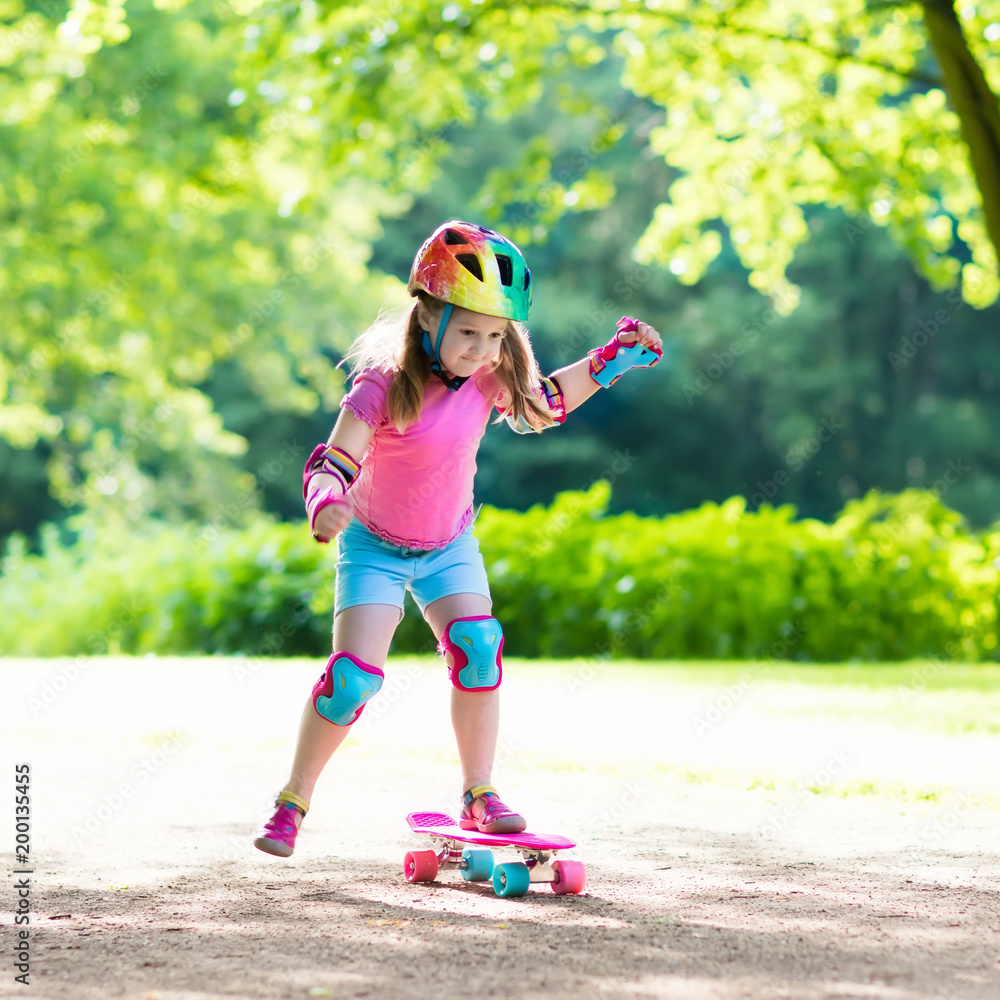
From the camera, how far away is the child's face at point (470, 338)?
3611mm

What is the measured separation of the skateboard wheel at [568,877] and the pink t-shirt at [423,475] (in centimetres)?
98

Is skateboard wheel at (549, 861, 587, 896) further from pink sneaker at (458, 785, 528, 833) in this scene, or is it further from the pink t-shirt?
the pink t-shirt

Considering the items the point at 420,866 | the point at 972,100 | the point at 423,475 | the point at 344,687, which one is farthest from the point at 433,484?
the point at 972,100

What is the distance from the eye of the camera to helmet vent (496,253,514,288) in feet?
11.8

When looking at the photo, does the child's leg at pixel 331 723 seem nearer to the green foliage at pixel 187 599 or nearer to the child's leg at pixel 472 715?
the child's leg at pixel 472 715

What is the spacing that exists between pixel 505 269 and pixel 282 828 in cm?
165

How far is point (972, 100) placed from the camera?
1006 cm

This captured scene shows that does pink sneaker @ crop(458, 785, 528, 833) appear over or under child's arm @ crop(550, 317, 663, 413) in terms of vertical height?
under

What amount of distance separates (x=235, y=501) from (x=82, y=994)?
84.3 ft

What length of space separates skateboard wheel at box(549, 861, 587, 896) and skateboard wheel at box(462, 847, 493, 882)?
0.85 feet

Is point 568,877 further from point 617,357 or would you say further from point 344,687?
point 617,357

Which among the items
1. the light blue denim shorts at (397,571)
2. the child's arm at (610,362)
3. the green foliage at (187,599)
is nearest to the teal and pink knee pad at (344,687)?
the light blue denim shorts at (397,571)

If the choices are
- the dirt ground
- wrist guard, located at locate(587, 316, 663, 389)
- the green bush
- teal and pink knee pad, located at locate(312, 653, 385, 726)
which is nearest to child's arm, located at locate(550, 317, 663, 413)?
wrist guard, located at locate(587, 316, 663, 389)

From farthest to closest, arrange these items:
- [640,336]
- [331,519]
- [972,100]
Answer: [972,100] < [640,336] < [331,519]
